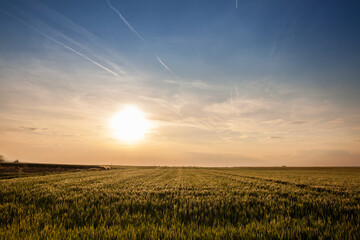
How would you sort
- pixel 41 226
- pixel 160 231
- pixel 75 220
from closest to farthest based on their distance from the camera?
pixel 160 231 < pixel 41 226 < pixel 75 220

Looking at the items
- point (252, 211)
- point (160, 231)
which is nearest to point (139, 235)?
point (160, 231)

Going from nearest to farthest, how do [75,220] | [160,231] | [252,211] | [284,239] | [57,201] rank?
1. [284,239]
2. [160,231]
3. [75,220]
4. [252,211]
5. [57,201]

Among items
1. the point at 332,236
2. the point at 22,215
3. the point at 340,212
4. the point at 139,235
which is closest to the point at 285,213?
the point at 340,212

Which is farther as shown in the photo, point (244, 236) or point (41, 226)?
point (41, 226)

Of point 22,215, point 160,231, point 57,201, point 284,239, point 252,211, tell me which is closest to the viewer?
point 284,239

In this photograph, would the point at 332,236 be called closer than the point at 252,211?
Yes

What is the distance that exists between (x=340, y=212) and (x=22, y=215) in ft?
41.6

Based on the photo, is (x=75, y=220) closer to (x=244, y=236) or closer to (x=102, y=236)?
(x=102, y=236)

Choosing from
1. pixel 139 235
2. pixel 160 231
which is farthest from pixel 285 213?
pixel 139 235

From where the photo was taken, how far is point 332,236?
15.7 ft

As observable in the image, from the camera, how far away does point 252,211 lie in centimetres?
753

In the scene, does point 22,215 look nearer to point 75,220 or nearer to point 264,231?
point 75,220

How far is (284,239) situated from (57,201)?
10.0m

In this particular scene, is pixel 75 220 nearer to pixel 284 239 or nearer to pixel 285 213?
pixel 284 239
